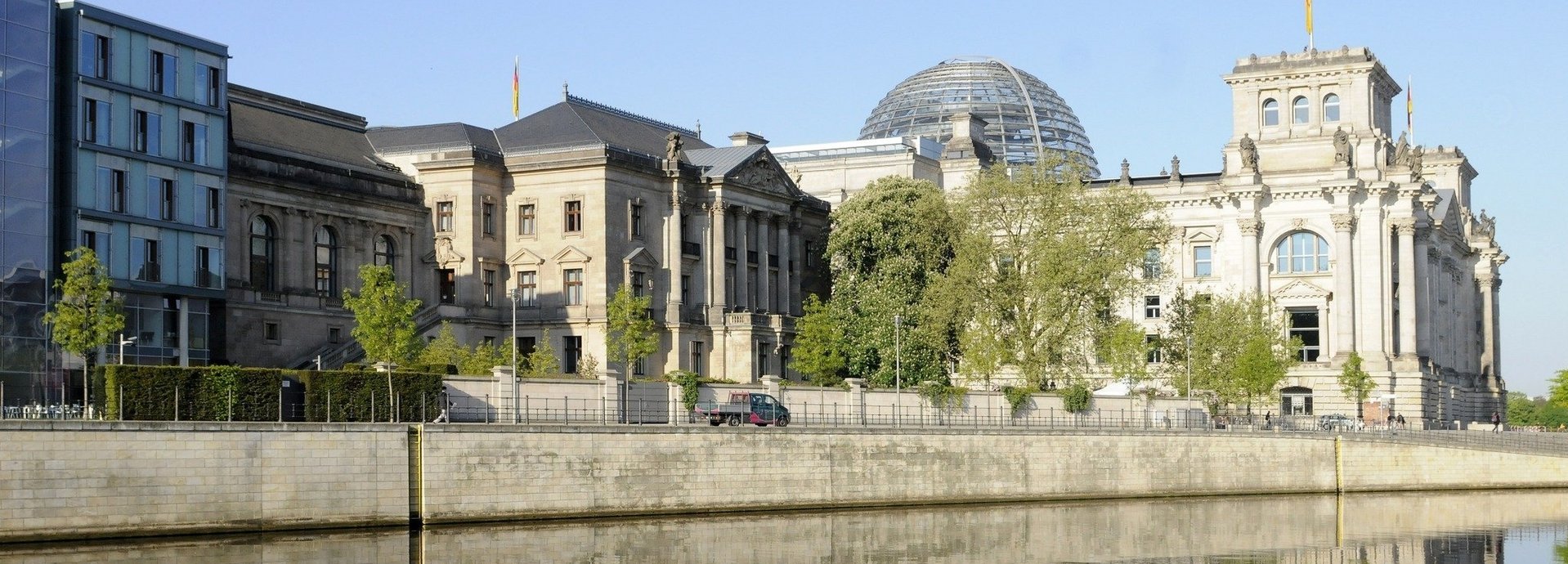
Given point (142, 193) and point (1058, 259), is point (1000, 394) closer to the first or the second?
point (1058, 259)

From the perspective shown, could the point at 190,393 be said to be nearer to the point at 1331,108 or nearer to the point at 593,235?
the point at 593,235

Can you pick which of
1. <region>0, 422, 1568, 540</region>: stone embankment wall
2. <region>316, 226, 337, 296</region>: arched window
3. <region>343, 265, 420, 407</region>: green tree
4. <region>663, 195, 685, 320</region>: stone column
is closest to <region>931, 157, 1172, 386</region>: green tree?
<region>663, 195, 685, 320</region>: stone column

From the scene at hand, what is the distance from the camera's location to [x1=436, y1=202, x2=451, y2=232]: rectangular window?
10069 cm

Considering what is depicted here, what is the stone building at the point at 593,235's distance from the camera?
100m

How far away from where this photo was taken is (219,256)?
82625mm

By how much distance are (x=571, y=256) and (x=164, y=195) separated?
2550 cm

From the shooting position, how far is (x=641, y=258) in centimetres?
10256

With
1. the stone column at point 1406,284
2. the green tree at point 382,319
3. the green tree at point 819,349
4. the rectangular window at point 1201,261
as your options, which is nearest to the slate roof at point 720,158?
the green tree at point 819,349

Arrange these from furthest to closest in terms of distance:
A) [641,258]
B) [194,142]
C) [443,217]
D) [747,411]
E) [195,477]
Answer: [641,258] < [443,217] < [194,142] < [747,411] < [195,477]

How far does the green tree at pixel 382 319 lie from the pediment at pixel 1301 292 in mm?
61006

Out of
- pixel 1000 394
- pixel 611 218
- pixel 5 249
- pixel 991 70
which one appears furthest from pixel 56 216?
→ pixel 991 70

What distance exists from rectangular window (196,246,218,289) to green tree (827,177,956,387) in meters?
34.8

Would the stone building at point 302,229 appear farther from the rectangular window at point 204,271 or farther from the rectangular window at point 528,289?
the rectangular window at point 528,289

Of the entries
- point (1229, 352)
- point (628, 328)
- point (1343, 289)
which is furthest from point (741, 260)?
point (1343, 289)
